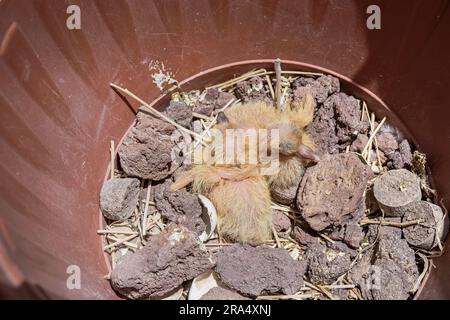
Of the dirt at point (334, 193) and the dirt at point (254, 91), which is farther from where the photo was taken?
the dirt at point (254, 91)

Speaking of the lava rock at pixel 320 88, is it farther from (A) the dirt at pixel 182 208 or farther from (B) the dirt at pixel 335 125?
(A) the dirt at pixel 182 208

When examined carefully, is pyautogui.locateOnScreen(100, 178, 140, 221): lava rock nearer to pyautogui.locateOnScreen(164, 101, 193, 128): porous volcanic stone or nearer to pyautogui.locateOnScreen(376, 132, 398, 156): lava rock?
pyautogui.locateOnScreen(164, 101, 193, 128): porous volcanic stone

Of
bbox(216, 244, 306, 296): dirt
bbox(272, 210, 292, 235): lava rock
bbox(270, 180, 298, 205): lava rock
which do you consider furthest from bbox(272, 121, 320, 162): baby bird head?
bbox(216, 244, 306, 296): dirt

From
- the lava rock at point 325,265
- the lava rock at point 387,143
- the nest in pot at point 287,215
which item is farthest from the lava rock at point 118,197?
the lava rock at point 387,143

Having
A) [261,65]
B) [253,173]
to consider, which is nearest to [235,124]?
[253,173]

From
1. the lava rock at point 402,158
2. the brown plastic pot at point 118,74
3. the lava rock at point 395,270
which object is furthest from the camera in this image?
the lava rock at point 402,158

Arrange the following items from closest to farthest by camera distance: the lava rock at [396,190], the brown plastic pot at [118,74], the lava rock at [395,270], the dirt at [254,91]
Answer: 1. the brown plastic pot at [118,74]
2. the lava rock at [395,270]
3. the lava rock at [396,190]
4. the dirt at [254,91]

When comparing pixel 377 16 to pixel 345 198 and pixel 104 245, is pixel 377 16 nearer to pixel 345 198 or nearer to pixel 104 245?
pixel 345 198

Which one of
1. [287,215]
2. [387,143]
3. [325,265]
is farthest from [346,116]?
[325,265]
